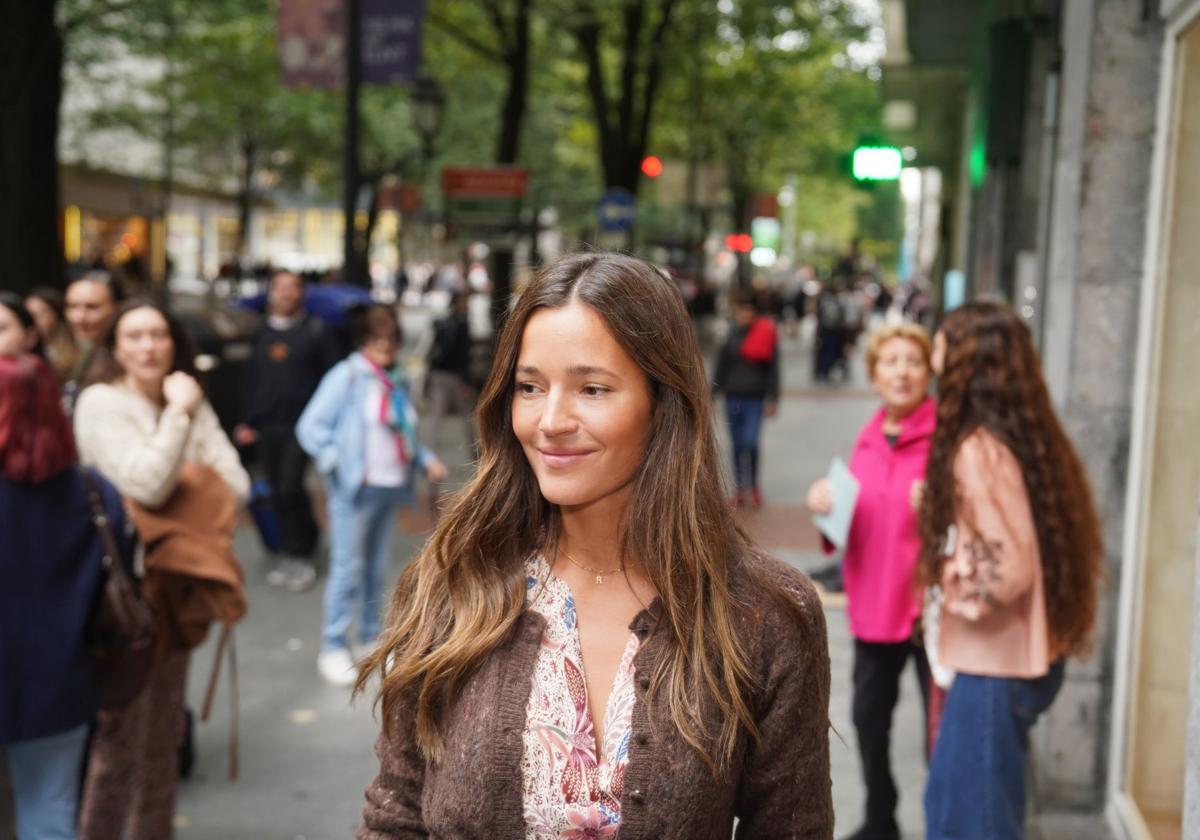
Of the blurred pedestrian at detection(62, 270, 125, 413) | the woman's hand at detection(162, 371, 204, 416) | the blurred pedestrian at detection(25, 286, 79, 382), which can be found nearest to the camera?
the woman's hand at detection(162, 371, 204, 416)

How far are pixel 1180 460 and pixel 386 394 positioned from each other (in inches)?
160

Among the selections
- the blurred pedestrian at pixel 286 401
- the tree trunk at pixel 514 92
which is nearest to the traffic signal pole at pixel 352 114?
the blurred pedestrian at pixel 286 401

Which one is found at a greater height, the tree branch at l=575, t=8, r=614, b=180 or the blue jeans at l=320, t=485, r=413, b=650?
the tree branch at l=575, t=8, r=614, b=180

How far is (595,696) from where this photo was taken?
2266 mm

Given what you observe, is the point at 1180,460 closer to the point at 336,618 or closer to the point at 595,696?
the point at 595,696

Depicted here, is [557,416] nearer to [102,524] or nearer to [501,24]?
[102,524]

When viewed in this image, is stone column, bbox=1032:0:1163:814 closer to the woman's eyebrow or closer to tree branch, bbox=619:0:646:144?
the woman's eyebrow

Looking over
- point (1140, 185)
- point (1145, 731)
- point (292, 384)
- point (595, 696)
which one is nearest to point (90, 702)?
point (595, 696)

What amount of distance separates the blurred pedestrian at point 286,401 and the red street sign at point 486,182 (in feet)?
22.8

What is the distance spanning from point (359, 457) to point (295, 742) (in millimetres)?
1630

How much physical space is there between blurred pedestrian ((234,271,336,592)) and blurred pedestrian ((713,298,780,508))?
4.08m

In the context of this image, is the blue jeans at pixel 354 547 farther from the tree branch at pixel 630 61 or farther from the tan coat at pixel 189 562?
the tree branch at pixel 630 61

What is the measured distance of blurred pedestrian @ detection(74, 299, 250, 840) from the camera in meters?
4.50

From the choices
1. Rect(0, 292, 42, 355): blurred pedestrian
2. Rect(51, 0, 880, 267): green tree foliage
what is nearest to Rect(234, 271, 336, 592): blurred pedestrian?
Rect(0, 292, 42, 355): blurred pedestrian
